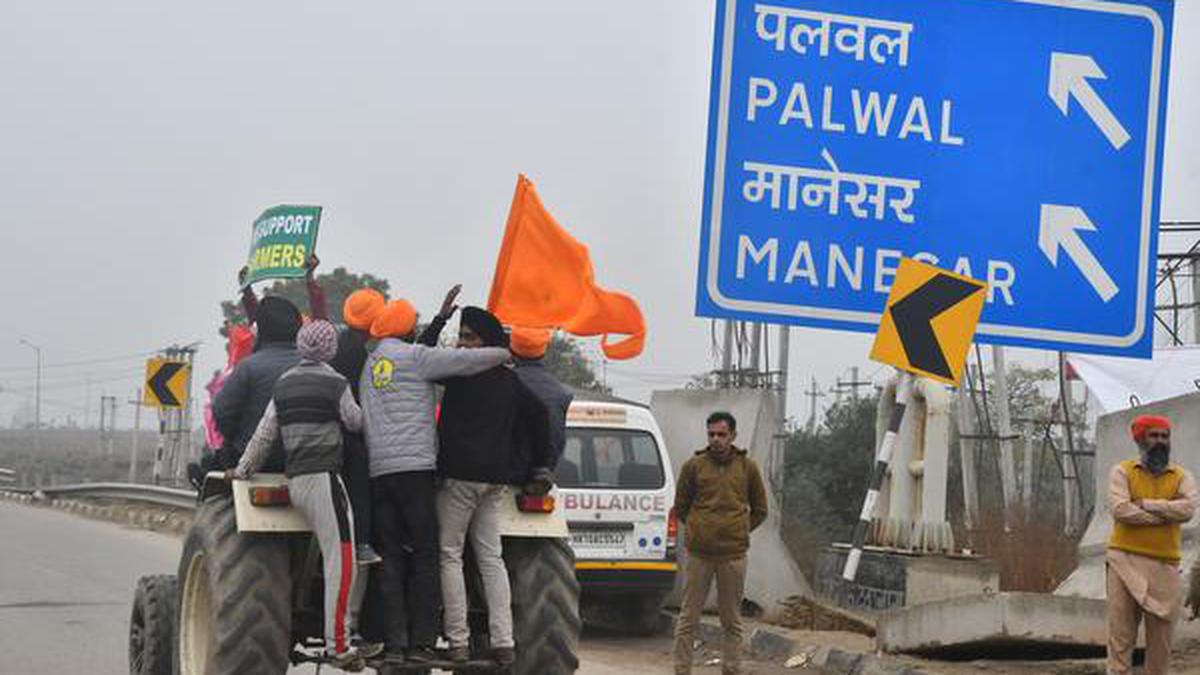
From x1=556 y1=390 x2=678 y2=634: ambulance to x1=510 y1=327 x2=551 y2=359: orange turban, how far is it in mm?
6013

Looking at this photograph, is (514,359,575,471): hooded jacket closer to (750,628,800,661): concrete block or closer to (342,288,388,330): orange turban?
(342,288,388,330): orange turban

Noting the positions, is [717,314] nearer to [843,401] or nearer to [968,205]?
[968,205]

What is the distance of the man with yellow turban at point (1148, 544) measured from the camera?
30.3 ft

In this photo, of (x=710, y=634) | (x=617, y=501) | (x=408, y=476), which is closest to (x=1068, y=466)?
(x=710, y=634)

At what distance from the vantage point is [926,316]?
37.8 feet

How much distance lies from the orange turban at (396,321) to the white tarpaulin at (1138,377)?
16701mm

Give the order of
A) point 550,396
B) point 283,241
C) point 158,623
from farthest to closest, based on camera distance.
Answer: point 283,241
point 158,623
point 550,396

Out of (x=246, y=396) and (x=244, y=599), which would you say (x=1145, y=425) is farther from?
(x=244, y=599)

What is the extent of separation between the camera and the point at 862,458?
33406 millimetres

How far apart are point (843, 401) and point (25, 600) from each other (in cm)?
2526

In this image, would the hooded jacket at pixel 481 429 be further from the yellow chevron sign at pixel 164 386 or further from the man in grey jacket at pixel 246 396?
the yellow chevron sign at pixel 164 386

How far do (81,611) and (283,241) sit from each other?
416 cm

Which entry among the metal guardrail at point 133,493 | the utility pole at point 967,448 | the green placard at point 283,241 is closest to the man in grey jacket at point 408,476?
the green placard at point 283,241

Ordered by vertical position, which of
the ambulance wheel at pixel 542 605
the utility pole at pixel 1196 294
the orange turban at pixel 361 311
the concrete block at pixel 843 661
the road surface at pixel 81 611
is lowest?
the road surface at pixel 81 611
